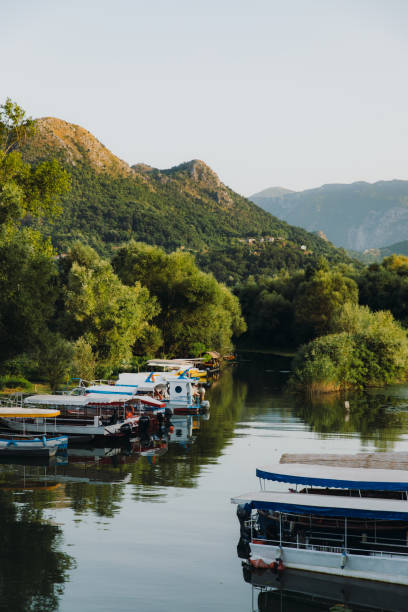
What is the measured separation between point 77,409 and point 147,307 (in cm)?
3654

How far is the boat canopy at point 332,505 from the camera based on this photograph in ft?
65.7

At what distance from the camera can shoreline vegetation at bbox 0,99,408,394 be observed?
1932 inches

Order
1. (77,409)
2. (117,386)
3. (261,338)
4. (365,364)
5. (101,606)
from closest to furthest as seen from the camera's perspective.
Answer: (101,606) < (77,409) < (117,386) < (365,364) < (261,338)

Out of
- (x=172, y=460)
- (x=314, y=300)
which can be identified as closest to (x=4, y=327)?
(x=172, y=460)

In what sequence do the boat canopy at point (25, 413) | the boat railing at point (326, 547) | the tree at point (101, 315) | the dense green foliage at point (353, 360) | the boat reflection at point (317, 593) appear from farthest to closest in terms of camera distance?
the tree at point (101, 315), the dense green foliage at point (353, 360), the boat canopy at point (25, 413), the boat railing at point (326, 547), the boat reflection at point (317, 593)

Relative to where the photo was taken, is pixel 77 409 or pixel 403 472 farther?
pixel 77 409

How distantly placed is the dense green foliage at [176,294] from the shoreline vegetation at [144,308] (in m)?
0.14

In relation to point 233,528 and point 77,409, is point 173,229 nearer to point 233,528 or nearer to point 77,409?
point 77,409

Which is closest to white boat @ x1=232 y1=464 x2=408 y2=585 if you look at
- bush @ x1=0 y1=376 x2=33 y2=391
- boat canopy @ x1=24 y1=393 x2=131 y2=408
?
boat canopy @ x1=24 y1=393 x2=131 y2=408

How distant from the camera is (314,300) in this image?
10875 centimetres

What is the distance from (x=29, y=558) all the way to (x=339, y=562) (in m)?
9.19

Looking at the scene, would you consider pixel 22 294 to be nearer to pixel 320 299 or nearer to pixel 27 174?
pixel 27 174

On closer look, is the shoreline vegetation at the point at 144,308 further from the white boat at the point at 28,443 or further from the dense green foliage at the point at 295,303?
the white boat at the point at 28,443

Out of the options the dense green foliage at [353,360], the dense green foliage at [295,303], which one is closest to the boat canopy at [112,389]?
the dense green foliage at [353,360]
